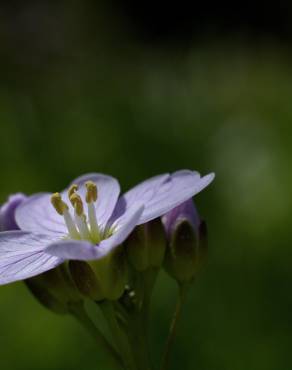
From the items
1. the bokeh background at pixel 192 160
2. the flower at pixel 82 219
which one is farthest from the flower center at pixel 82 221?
the bokeh background at pixel 192 160

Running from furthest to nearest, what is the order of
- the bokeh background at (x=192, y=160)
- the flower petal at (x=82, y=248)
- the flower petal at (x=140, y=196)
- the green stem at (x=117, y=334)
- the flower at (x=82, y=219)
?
the bokeh background at (x=192, y=160)
the flower petal at (x=140, y=196)
the green stem at (x=117, y=334)
the flower at (x=82, y=219)
the flower petal at (x=82, y=248)

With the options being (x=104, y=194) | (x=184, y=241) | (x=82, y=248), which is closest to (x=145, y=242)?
(x=184, y=241)

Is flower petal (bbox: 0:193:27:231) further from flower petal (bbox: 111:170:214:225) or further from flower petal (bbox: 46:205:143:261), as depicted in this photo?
flower petal (bbox: 46:205:143:261)

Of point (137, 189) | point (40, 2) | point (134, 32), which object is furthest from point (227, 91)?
point (40, 2)

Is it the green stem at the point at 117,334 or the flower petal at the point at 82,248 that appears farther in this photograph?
the green stem at the point at 117,334

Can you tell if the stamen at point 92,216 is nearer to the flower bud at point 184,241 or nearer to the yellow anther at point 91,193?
the yellow anther at point 91,193

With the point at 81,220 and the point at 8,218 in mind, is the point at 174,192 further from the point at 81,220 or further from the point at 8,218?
the point at 8,218
